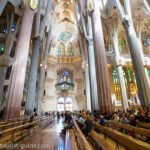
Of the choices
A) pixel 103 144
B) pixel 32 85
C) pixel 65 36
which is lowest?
pixel 103 144

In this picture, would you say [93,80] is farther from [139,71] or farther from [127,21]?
[127,21]

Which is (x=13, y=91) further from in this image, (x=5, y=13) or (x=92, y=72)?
(x=5, y=13)

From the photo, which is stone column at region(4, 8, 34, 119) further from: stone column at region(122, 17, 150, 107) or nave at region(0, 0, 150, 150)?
stone column at region(122, 17, 150, 107)

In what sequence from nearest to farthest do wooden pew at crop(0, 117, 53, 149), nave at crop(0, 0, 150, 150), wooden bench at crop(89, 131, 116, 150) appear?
wooden bench at crop(89, 131, 116, 150), wooden pew at crop(0, 117, 53, 149), nave at crop(0, 0, 150, 150)

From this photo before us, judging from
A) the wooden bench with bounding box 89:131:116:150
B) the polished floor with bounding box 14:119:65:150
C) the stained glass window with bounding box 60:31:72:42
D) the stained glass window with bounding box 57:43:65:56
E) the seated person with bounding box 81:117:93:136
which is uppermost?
the stained glass window with bounding box 60:31:72:42

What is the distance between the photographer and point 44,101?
65.7 ft

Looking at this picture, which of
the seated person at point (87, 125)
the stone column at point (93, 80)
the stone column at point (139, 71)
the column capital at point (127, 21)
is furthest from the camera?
the stone column at point (93, 80)

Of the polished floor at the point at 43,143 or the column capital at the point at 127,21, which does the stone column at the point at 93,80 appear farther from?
the polished floor at the point at 43,143

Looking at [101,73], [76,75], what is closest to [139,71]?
[101,73]

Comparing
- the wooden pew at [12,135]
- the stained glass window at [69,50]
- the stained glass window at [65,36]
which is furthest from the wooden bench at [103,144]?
the stained glass window at [65,36]

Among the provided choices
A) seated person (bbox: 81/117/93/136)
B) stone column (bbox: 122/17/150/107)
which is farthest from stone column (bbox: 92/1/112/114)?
seated person (bbox: 81/117/93/136)

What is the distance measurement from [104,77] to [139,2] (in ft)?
48.9

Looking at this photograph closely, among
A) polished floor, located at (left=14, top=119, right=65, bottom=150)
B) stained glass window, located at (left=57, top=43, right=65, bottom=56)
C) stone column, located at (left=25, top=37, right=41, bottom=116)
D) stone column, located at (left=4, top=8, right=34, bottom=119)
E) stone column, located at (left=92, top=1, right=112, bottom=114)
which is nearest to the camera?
polished floor, located at (left=14, top=119, right=65, bottom=150)

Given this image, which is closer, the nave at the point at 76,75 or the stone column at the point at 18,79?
the nave at the point at 76,75
